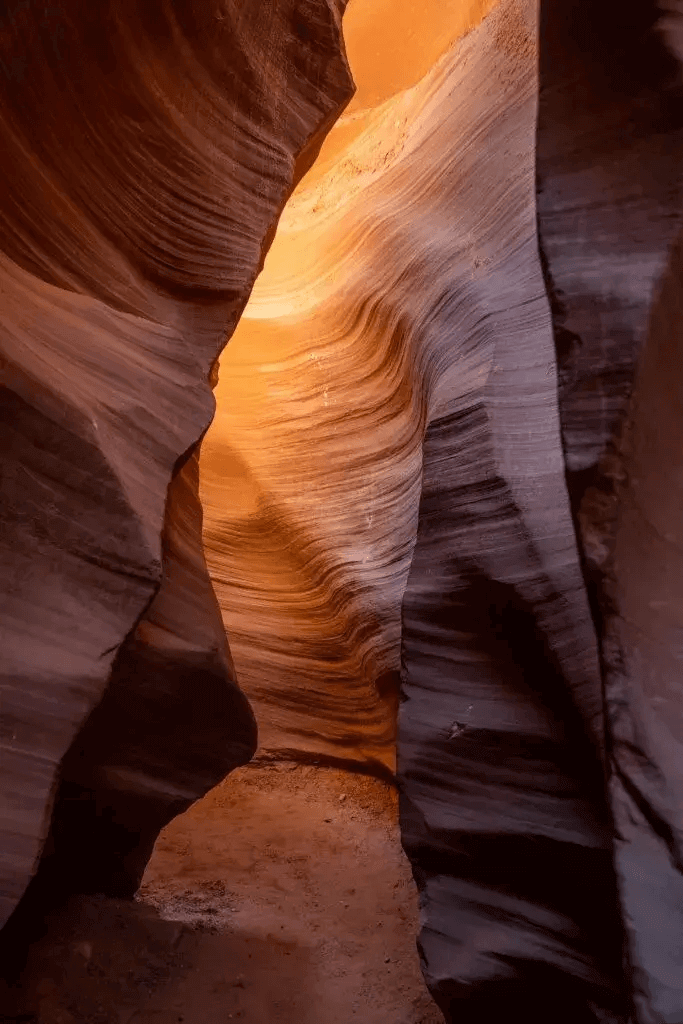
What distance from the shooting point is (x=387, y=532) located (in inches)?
175

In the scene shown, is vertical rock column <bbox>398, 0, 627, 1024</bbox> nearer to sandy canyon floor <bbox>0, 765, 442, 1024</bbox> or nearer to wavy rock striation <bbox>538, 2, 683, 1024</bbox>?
wavy rock striation <bbox>538, 2, 683, 1024</bbox>

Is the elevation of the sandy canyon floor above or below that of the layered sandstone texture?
below

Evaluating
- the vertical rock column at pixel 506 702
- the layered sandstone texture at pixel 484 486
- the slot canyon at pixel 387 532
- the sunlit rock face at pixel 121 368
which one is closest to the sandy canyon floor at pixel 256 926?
the slot canyon at pixel 387 532

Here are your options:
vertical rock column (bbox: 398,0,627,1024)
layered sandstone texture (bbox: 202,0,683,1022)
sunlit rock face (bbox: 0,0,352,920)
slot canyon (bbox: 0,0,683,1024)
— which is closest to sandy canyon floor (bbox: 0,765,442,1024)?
slot canyon (bbox: 0,0,683,1024)

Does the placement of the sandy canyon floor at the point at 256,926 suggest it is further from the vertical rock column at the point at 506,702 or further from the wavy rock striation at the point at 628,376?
the wavy rock striation at the point at 628,376

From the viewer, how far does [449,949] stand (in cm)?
302

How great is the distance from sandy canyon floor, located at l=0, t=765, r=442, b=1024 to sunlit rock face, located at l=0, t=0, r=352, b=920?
29cm

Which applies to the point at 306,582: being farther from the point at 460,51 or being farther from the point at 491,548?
the point at 460,51

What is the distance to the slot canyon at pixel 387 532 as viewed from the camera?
2.67m

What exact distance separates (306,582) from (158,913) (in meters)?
1.99

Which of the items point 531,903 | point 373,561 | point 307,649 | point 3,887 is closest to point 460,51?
point 373,561

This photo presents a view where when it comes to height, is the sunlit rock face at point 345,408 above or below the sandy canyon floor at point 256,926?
above

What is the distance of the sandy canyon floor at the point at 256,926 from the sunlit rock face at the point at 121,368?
29cm

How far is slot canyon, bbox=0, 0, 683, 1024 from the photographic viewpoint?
2.67m
